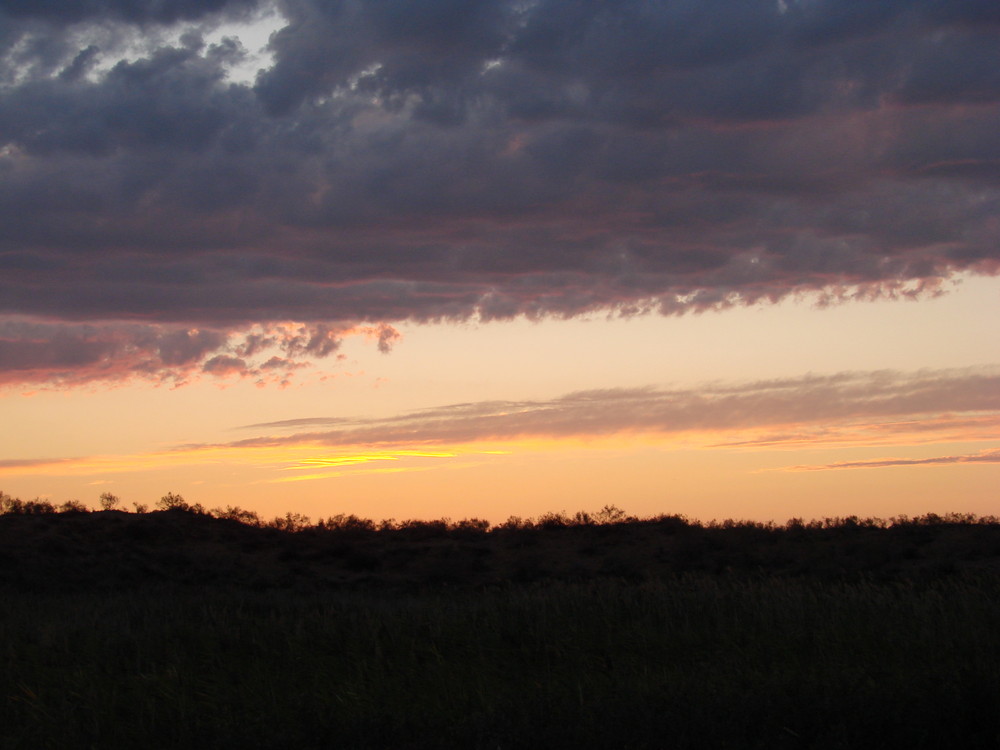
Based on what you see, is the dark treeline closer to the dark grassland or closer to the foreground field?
the dark grassland

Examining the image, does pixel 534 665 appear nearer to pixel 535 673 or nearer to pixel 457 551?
pixel 535 673

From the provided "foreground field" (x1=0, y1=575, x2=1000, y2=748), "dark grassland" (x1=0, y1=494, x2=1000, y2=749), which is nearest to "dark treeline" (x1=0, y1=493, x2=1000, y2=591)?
"dark grassland" (x1=0, y1=494, x2=1000, y2=749)

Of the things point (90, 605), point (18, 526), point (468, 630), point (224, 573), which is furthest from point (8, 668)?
point (18, 526)

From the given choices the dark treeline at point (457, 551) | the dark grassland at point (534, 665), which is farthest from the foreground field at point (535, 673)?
the dark treeline at point (457, 551)

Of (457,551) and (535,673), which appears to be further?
(457,551)

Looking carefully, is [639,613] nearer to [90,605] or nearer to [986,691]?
[986,691]

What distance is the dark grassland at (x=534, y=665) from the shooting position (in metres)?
7.85

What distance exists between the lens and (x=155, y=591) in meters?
23.3

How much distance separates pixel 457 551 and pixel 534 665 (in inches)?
745

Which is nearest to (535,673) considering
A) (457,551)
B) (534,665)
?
(534,665)

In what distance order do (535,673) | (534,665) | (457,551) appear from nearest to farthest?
(535,673)
(534,665)
(457,551)

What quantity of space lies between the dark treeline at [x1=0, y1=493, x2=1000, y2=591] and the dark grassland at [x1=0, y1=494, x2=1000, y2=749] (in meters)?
0.57

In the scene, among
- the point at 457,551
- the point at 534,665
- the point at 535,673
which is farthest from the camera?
the point at 457,551

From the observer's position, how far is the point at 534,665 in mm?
11914
